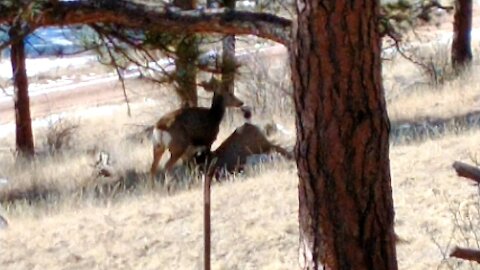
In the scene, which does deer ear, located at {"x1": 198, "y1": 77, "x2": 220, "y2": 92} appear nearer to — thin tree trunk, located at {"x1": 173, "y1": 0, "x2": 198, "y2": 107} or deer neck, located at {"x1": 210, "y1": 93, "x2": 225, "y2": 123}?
thin tree trunk, located at {"x1": 173, "y1": 0, "x2": 198, "y2": 107}

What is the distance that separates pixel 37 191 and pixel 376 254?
993 centimetres

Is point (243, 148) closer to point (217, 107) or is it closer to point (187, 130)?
point (217, 107)

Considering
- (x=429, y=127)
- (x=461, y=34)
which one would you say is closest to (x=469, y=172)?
(x=429, y=127)

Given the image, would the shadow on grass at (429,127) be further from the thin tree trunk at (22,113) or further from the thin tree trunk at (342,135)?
the thin tree trunk at (342,135)

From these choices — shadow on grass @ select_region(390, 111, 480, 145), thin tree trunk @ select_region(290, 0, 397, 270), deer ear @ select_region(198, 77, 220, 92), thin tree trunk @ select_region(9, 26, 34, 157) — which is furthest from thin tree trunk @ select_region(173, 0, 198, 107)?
thin tree trunk @ select_region(9, 26, 34, 157)

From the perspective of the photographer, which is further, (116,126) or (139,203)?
(116,126)

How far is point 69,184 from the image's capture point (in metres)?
14.2

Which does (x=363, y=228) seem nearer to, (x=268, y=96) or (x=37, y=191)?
(x=37, y=191)

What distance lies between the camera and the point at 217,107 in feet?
47.8

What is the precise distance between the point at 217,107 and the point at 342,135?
9603 millimetres

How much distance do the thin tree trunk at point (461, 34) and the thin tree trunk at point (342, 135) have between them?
51.6 feet

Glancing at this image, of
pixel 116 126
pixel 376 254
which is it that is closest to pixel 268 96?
pixel 116 126

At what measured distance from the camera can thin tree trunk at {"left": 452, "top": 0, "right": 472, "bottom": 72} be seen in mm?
20391

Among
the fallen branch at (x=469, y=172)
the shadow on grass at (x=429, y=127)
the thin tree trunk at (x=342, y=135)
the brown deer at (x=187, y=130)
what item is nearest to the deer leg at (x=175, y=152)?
the brown deer at (x=187, y=130)
